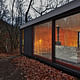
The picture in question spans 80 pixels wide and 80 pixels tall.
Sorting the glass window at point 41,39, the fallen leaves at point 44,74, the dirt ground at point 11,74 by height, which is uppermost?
the glass window at point 41,39

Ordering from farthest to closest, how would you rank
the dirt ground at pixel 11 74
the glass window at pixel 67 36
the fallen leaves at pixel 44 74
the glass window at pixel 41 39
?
the glass window at pixel 41 39 < the glass window at pixel 67 36 < the dirt ground at pixel 11 74 < the fallen leaves at pixel 44 74

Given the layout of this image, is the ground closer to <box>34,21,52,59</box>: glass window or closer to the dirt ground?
the dirt ground

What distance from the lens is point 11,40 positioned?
11156mm

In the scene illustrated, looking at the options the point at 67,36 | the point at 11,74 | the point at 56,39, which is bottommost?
the point at 11,74

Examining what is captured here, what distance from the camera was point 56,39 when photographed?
5.09 metres

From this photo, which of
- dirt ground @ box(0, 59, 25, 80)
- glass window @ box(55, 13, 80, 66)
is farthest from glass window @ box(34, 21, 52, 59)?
dirt ground @ box(0, 59, 25, 80)

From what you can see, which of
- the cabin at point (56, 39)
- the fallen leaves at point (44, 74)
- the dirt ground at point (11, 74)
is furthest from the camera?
the cabin at point (56, 39)

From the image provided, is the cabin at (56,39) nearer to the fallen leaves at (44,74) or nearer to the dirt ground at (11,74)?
the fallen leaves at (44,74)

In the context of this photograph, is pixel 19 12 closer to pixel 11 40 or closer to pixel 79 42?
pixel 11 40

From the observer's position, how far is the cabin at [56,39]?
3338 mm

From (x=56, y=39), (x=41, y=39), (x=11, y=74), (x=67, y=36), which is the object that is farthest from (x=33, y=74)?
(x=67, y=36)

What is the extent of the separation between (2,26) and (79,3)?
9.59 m

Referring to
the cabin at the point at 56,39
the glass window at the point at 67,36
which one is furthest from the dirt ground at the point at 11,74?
the glass window at the point at 67,36

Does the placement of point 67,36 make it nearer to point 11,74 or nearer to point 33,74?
point 33,74
